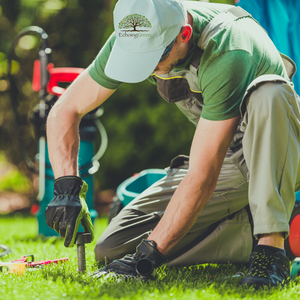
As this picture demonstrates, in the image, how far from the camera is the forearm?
1.88m

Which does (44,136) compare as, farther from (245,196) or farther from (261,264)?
(261,264)

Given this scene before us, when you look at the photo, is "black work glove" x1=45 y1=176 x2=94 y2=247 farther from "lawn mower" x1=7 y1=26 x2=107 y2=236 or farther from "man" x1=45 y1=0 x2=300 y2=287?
"lawn mower" x1=7 y1=26 x2=107 y2=236

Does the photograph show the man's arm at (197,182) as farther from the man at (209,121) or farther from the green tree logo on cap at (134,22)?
the green tree logo on cap at (134,22)

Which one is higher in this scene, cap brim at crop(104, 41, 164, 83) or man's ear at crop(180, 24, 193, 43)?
man's ear at crop(180, 24, 193, 43)

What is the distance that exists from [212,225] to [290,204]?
0.70 metres

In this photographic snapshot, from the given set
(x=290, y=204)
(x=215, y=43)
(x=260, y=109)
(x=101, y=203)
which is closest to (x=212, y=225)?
(x=290, y=204)

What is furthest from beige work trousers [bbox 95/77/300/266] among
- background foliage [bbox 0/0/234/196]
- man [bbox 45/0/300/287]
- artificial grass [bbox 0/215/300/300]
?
background foliage [bbox 0/0/234/196]

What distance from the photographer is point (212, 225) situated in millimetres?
2127

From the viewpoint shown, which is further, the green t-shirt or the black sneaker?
the green t-shirt

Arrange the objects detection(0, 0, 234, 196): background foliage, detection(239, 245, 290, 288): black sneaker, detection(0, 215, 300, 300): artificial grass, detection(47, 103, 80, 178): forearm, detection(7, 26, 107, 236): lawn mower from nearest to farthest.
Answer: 1. detection(0, 215, 300, 300): artificial grass
2. detection(239, 245, 290, 288): black sneaker
3. detection(47, 103, 80, 178): forearm
4. detection(7, 26, 107, 236): lawn mower
5. detection(0, 0, 234, 196): background foliage

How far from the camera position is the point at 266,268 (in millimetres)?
1408

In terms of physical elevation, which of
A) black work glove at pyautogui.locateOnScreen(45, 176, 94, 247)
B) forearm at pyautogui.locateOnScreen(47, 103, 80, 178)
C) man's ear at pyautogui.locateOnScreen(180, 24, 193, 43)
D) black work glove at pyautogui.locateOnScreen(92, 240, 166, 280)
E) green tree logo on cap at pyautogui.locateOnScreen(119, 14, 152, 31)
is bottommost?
black work glove at pyautogui.locateOnScreen(92, 240, 166, 280)

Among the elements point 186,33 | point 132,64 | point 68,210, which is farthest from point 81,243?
point 186,33

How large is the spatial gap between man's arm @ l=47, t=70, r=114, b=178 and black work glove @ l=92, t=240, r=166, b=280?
1.68ft
